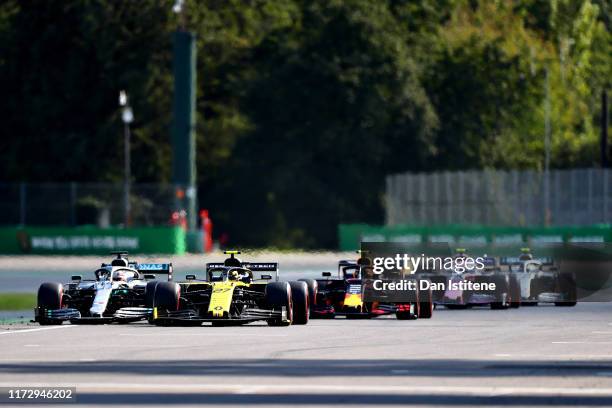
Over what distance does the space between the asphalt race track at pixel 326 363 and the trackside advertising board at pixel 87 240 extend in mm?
38679

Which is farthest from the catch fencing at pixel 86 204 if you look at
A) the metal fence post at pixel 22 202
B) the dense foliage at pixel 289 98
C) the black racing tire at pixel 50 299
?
the black racing tire at pixel 50 299

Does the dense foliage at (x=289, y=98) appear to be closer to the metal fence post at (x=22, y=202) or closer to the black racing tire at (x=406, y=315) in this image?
the metal fence post at (x=22, y=202)

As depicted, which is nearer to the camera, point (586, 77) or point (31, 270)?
point (31, 270)

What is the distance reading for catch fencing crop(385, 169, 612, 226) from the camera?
6012 cm

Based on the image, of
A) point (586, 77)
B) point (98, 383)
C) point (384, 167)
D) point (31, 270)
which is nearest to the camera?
point (98, 383)

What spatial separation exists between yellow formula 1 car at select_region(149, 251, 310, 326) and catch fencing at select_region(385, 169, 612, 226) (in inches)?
1351

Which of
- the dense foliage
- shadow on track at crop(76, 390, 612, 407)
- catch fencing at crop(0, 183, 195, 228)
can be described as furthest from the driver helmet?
the dense foliage

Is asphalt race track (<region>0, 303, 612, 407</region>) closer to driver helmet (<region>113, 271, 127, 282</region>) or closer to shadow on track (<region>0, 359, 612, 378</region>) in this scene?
shadow on track (<region>0, 359, 612, 378</region>)

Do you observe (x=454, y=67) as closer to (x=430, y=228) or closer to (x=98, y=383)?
(x=430, y=228)

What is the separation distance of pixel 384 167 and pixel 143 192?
18.0 m

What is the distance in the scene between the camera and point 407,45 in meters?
87.7

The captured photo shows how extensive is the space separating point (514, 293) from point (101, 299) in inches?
366

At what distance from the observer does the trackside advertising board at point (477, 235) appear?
58.7 metres

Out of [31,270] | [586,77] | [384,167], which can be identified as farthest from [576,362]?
[586,77]
